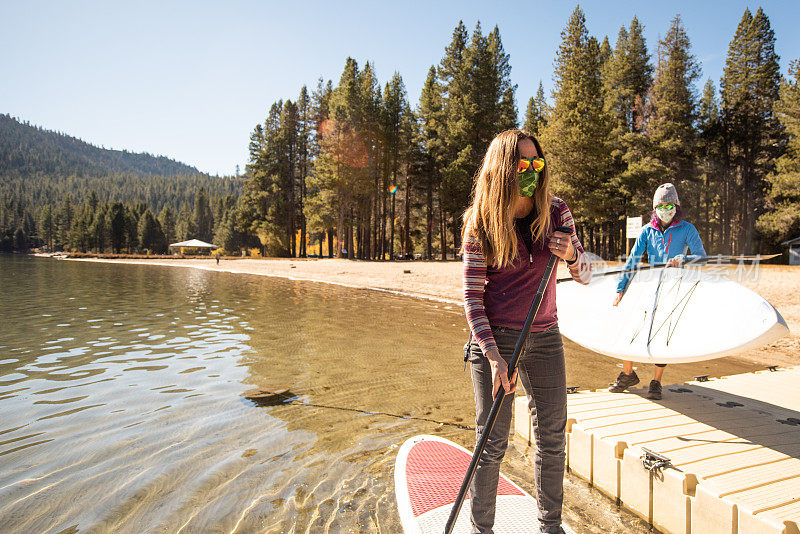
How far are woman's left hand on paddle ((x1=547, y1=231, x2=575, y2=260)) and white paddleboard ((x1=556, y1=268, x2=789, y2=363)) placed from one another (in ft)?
9.11

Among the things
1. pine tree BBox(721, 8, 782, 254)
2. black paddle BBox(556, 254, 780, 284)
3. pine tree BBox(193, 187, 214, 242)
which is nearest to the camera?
black paddle BBox(556, 254, 780, 284)

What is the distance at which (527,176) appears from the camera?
2.35m

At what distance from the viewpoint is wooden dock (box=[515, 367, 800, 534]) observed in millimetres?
2623

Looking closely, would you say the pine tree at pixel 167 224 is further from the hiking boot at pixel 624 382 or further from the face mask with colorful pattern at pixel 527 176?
the face mask with colorful pattern at pixel 527 176

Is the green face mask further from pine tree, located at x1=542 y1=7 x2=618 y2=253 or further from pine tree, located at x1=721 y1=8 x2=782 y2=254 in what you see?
pine tree, located at x1=721 y1=8 x2=782 y2=254

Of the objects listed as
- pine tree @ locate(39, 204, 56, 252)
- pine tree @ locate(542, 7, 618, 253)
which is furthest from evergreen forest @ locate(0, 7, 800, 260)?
pine tree @ locate(39, 204, 56, 252)

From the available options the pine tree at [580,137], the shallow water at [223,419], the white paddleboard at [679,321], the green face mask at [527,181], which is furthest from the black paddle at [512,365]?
the pine tree at [580,137]

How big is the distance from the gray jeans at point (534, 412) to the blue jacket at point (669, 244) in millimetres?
3208

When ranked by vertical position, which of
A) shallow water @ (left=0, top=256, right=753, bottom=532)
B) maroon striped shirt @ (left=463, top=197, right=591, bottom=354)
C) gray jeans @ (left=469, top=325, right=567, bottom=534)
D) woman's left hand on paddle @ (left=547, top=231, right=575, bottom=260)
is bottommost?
shallow water @ (left=0, top=256, right=753, bottom=532)

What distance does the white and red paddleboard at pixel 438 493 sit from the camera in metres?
2.91

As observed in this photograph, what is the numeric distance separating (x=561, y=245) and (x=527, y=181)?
1.31 ft

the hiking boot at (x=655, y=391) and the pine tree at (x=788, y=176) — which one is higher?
the pine tree at (x=788, y=176)

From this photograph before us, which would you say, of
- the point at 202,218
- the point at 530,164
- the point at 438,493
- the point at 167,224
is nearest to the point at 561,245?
the point at 530,164

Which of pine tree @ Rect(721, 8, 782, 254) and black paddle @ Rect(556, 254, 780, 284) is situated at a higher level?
pine tree @ Rect(721, 8, 782, 254)
